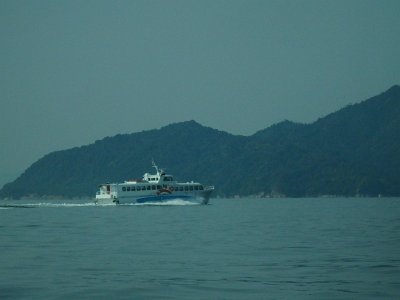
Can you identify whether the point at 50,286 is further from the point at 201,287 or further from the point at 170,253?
the point at 170,253

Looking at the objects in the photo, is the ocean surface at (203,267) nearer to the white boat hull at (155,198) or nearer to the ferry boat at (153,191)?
the white boat hull at (155,198)

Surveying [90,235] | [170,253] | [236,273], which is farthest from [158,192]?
[236,273]

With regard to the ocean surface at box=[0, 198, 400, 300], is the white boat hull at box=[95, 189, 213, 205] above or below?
above

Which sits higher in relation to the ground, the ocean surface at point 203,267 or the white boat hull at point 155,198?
the white boat hull at point 155,198

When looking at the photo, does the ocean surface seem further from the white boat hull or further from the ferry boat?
the ferry boat

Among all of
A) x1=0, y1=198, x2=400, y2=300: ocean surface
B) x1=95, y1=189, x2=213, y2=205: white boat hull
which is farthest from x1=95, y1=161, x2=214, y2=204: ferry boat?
x1=0, y1=198, x2=400, y2=300: ocean surface

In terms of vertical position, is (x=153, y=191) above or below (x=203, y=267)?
above

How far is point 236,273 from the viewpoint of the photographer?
88.0ft

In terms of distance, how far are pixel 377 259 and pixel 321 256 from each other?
111 inches

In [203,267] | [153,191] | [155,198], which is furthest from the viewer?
[153,191]

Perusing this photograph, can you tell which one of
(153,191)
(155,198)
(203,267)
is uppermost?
(153,191)

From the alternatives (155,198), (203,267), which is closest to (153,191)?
(155,198)

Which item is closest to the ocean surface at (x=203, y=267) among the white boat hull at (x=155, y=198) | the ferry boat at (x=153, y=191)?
the white boat hull at (x=155, y=198)

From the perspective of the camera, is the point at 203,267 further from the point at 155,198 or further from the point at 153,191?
the point at 153,191
